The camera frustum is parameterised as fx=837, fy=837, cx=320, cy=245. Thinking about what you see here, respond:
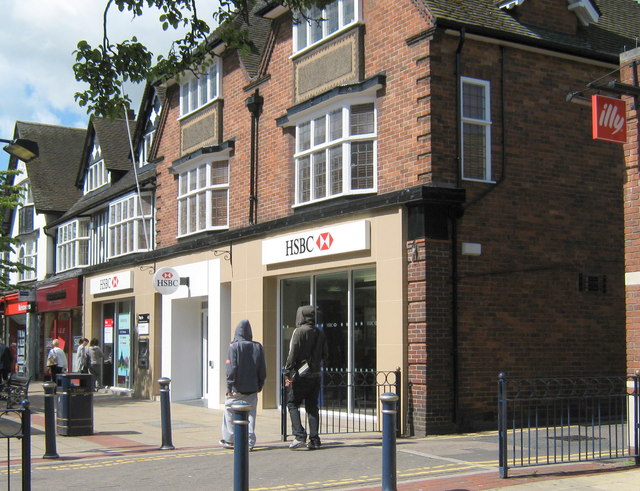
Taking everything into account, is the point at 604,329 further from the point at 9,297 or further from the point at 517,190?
the point at 9,297

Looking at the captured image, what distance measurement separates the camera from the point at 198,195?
20578 mm

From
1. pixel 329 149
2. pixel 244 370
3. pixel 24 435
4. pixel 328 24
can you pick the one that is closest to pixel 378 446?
pixel 244 370

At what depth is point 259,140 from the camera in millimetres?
18344

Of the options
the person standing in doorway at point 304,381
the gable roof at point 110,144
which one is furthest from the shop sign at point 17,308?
the person standing in doorway at point 304,381

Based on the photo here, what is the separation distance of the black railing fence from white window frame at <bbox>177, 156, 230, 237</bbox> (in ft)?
18.8

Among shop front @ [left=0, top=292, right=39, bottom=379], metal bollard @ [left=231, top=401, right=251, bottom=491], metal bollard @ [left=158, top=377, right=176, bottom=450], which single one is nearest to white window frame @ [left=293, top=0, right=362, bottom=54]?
metal bollard @ [left=158, top=377, right=176, bottom=450]

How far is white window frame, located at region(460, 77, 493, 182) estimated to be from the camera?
14.1m

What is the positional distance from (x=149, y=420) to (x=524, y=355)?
768 cm

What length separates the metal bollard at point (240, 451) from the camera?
7.21 metres

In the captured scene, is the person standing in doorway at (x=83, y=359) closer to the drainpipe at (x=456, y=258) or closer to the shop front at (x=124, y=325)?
the shop front at (x=124, y=325)

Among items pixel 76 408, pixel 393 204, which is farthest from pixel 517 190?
pixel 76 408

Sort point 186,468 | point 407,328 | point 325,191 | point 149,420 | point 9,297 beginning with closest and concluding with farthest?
point 186,468
point 407,328
point 325,191
point 149,420
point 9,297

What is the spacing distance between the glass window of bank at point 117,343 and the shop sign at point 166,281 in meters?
5.65

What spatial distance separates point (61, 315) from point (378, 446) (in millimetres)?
23656
